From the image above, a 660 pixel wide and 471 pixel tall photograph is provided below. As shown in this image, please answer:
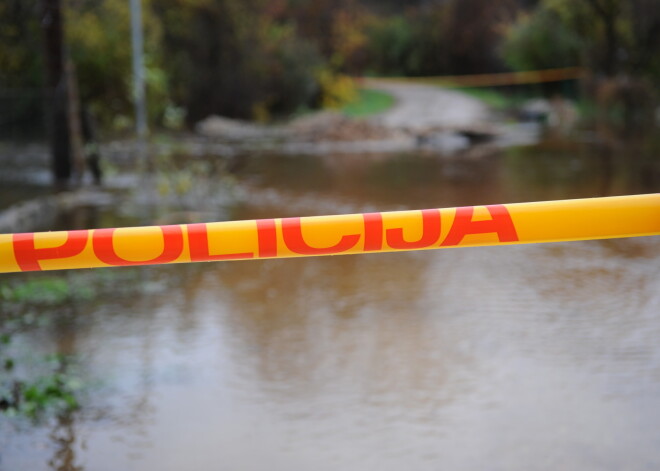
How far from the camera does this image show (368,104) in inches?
1385

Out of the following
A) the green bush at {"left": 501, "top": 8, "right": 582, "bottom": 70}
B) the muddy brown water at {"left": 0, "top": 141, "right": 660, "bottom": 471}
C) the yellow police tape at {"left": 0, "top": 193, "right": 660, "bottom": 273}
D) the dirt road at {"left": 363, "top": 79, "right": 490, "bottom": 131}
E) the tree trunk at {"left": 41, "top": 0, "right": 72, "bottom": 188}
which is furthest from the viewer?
the green bush at {"left": 501, "top": 8, "right": 582, "bottom": 70}

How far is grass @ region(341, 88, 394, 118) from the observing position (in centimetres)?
3228

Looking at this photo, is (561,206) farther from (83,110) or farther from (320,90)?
(320,90)

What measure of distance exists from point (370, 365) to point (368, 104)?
30.6 meters

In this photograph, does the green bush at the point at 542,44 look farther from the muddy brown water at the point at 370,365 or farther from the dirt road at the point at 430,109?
the muddy brown water at the point at 370,365

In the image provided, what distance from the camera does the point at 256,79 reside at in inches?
1117

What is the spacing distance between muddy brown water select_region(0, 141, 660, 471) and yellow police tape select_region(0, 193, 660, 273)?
52.0 inches

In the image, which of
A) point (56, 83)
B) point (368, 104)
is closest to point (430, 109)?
→ point (368, 104)

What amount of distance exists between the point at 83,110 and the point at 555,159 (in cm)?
838

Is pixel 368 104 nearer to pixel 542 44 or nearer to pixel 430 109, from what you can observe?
pixel 430 109

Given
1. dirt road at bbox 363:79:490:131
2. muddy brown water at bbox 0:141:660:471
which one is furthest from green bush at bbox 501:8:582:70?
muddy brown water at bbox 0:141:660:471

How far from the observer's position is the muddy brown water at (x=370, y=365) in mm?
4031

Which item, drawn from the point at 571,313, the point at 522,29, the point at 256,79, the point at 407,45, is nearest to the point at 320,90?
the point at 256,79

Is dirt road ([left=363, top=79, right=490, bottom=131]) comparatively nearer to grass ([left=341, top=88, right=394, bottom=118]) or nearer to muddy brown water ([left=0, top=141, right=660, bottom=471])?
grass ([left=341, top=88, right=394, bottom=118])
